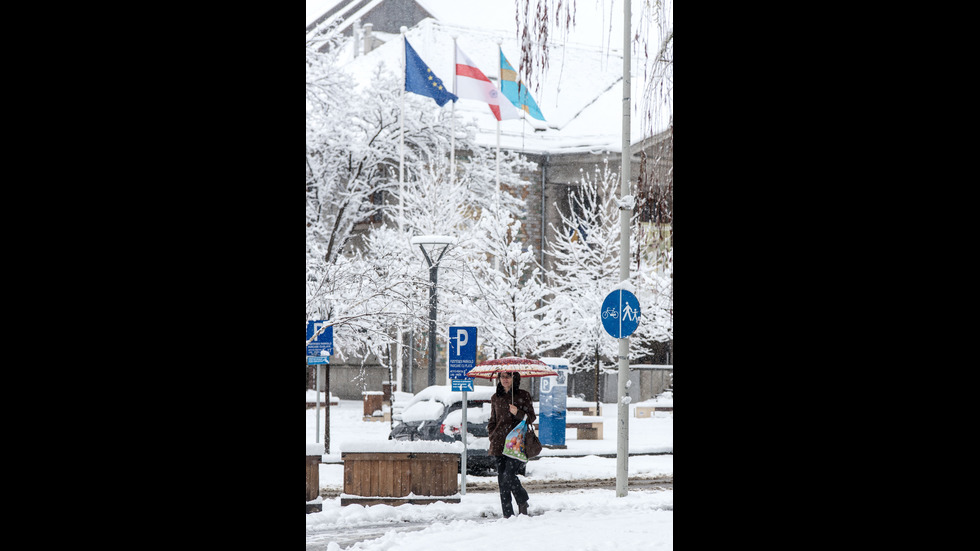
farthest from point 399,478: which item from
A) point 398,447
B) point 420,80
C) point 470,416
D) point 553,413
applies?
point 420,80

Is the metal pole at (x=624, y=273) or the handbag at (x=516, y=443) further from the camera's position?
the metal pole at (x=624, y=273)

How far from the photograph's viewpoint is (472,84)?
2623 cm

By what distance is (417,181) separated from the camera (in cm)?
2916

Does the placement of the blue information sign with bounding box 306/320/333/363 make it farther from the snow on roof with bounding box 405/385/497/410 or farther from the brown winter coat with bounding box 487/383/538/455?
the brown winter coat with bounding box 487/383/538/455

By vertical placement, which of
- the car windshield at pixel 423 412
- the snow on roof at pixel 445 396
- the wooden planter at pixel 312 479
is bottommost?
the wooden planter at pixel 312 479

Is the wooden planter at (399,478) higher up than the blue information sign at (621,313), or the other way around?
the blue information sign at (621,313)

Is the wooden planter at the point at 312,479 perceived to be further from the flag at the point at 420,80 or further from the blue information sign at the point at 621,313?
the flag at the point at 420,80

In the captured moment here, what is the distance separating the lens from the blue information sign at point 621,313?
11523 millimetres

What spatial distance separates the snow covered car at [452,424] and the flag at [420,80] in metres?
11.6

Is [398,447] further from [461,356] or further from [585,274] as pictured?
[585,274]

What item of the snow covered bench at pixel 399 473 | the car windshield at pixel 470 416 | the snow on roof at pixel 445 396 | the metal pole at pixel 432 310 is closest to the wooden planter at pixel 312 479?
the snow covered bench at pixel 399 473
